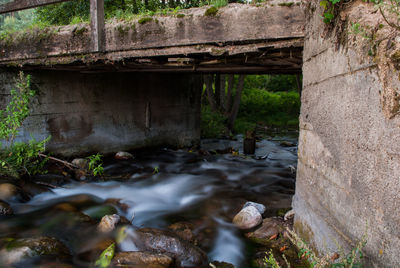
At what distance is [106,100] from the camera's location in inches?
276

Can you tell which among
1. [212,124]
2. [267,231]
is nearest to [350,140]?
[267,231]

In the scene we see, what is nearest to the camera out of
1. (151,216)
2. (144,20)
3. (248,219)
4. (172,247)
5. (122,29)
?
(172,247)

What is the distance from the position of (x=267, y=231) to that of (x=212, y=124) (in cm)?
766

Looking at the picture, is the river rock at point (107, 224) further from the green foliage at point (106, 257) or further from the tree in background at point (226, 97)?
the tree in background at point (226, 97)

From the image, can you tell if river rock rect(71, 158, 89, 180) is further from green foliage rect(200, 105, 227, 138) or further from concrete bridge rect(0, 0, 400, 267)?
green foliage rect(200, 105, 227, 138)

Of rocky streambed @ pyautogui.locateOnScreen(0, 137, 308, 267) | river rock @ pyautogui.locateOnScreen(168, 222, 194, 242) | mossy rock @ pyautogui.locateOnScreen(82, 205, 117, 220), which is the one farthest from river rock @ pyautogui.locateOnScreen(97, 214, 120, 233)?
river rock @ pyautogui.locateOnScreen(168, 222, 194, 242)

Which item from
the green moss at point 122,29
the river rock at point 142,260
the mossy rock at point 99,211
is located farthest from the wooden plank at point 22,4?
the river rock at point 142,260

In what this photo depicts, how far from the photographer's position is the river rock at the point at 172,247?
2.92 m

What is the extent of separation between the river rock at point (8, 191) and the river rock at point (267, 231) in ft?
11.3

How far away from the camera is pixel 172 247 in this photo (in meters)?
2.99

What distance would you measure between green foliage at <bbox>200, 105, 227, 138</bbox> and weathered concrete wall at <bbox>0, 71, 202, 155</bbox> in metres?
1.72

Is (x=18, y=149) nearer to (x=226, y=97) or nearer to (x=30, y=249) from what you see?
(x=30, y=249)

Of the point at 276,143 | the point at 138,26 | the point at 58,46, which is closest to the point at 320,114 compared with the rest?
the point at 138,26

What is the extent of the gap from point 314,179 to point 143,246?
1.87 metres
